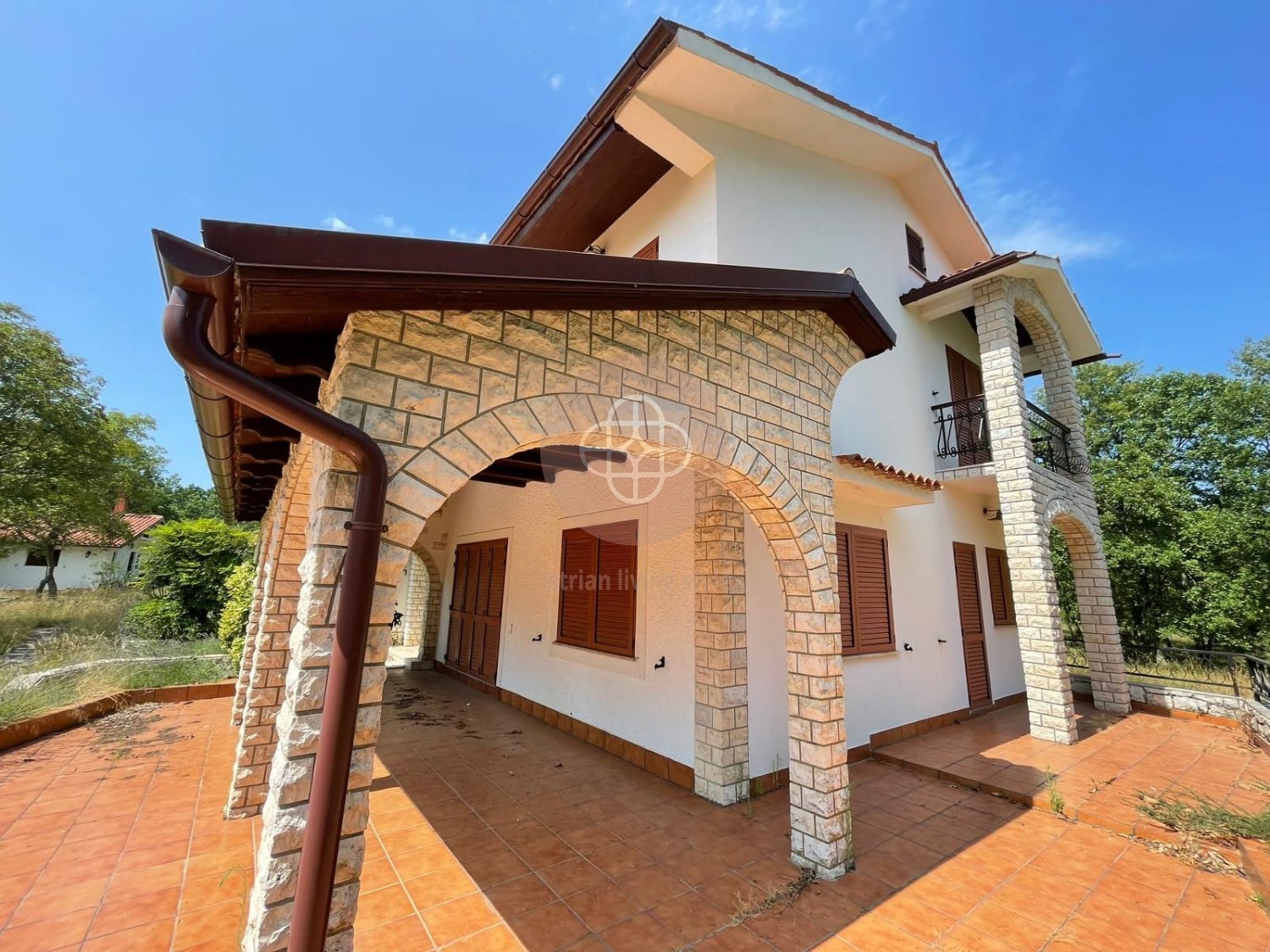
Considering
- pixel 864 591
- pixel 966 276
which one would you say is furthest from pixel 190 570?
pixel 966 276

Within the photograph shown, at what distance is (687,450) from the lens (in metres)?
3.17

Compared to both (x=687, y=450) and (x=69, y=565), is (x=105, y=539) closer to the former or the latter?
(x=69, y=565)

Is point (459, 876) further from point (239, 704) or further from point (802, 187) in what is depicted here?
point (802, 187)

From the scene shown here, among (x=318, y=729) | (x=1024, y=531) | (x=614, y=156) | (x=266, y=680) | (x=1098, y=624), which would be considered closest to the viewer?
(x=318, y=729)

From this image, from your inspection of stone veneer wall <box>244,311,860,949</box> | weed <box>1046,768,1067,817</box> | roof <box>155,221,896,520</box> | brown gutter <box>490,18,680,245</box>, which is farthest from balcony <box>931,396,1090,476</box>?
→ brown gutter <box>490,18,680,245</box>

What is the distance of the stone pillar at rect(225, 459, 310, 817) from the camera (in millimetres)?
4344

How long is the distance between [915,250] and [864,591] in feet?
21.3

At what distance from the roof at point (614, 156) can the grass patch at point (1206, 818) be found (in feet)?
27.4

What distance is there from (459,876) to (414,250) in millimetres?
4055

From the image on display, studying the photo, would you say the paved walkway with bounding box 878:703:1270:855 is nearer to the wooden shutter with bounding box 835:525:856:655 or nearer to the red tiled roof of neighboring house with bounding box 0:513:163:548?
the wooden shutter with bounding box 835:525:856:655

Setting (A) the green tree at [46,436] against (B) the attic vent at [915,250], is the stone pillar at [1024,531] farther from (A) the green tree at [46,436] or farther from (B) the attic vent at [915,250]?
(A) the green tree at [46,436]

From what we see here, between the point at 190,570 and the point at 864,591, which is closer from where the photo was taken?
the point at 864,591

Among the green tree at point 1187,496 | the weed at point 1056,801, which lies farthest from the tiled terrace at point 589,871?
the green tree at point 1187,496

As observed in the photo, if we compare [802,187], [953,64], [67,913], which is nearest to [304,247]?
[67,913]
